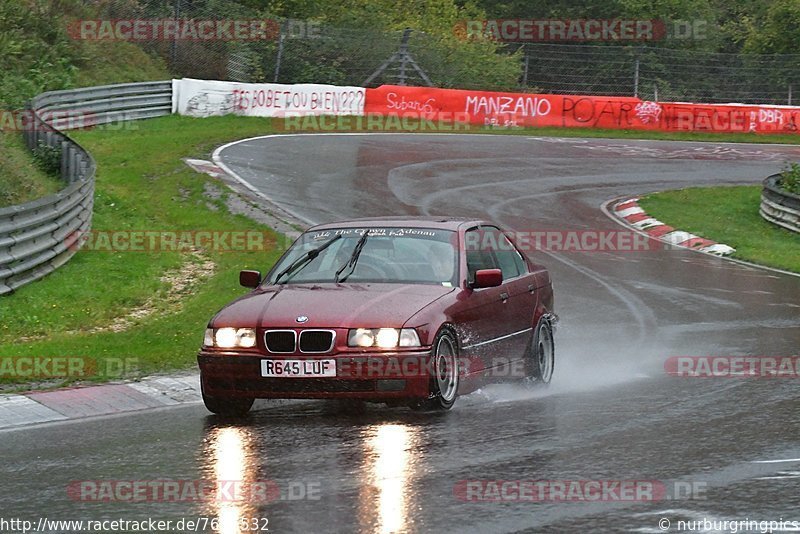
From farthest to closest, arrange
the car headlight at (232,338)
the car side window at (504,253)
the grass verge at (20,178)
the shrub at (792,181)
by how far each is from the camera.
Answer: the shrub at (792,181) → the grass verge at (20,178) → the car side window at (504,253) → the car headlight at (232,338)

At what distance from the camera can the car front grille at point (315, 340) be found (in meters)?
8.79

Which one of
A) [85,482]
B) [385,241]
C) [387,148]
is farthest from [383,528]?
[387,148]

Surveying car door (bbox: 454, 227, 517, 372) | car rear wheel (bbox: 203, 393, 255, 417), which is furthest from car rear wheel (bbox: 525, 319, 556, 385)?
car rear wheel (bbox: 203, 393, 255, 417)

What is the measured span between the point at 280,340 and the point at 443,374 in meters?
1.19

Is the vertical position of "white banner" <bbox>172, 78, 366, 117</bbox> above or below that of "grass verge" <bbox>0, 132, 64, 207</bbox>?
below

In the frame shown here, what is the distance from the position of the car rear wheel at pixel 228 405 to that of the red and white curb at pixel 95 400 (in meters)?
1.01

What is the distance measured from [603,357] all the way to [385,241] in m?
3.48

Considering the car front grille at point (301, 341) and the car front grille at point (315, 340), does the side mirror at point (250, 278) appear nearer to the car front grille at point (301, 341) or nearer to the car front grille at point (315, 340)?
the car front grille at point (301, 341)

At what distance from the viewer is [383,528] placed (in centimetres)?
581

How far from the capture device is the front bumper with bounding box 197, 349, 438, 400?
871cm

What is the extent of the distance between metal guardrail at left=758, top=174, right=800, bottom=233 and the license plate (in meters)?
17.9

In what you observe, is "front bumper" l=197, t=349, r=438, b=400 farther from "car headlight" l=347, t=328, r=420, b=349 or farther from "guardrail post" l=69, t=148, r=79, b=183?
"guardrail post" l=69, t=148, r=79, b=183

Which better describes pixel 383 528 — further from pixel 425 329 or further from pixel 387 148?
pixel 387 148

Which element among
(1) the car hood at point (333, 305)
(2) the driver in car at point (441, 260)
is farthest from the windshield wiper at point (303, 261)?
(2) the driver in car at point (441, 260)
